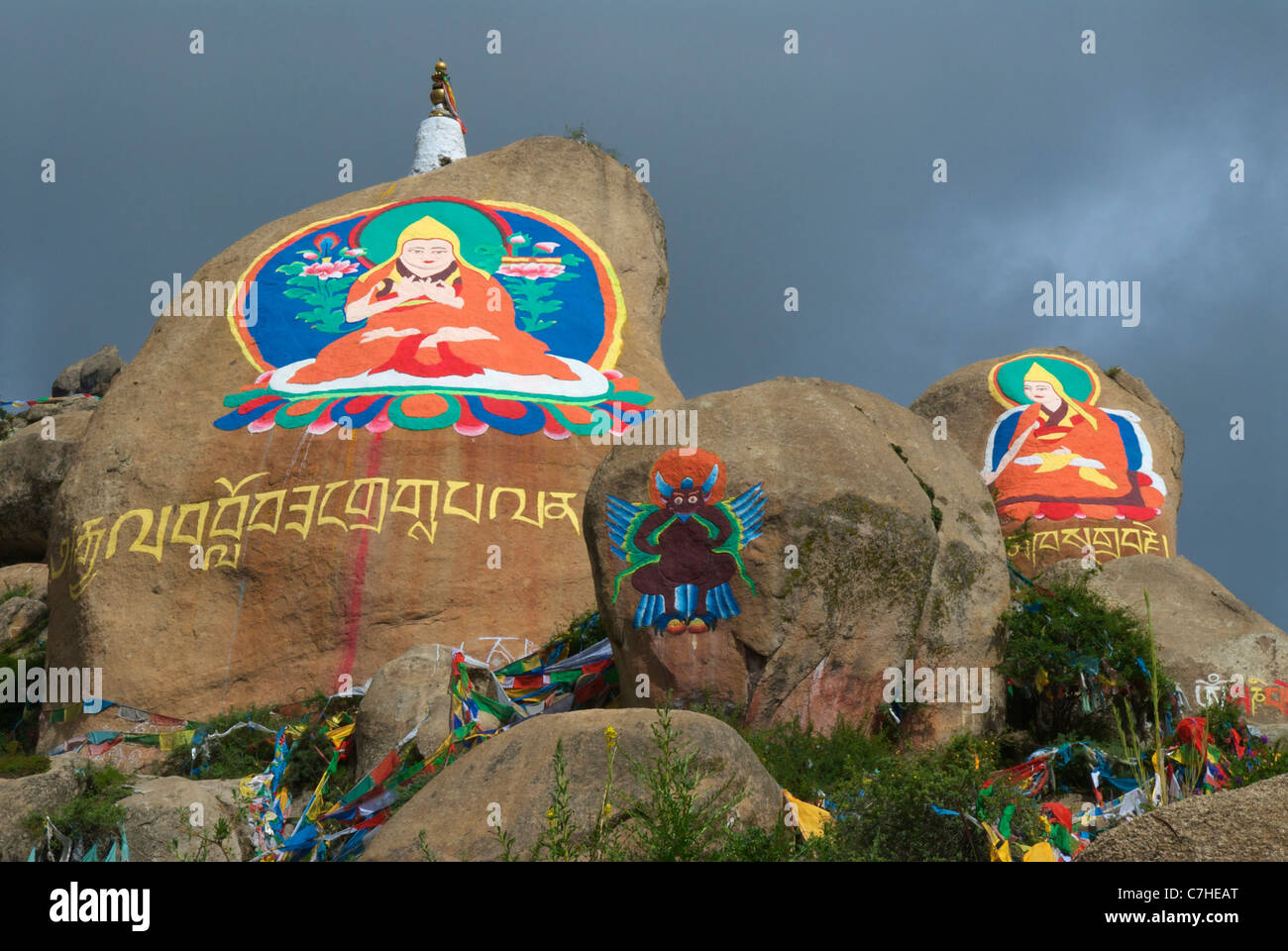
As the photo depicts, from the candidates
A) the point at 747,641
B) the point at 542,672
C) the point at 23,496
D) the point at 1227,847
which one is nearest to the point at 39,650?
the point at 23,496

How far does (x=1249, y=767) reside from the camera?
340 inches

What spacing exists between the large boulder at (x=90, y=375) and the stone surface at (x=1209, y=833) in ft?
132

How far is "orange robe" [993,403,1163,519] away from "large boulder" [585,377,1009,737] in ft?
31.7

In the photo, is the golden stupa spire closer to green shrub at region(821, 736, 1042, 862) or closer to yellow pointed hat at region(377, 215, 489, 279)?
yellow pointed hat at region(377, 215, 489, 279)

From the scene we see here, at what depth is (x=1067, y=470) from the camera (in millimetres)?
20516

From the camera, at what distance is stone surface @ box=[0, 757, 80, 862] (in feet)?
28.9

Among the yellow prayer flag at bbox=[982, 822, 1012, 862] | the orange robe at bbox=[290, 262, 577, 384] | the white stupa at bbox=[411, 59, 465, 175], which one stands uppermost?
the white stupa at bbox=[411, 59, 465, 175]

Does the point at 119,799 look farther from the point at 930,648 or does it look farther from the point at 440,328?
the point at 440,328

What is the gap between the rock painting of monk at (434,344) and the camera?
15547 millimetres

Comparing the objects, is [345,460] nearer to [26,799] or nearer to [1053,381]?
[26,799]

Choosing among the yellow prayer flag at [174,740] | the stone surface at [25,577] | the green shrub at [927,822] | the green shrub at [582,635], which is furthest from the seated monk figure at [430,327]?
the stone surface at [25,577]

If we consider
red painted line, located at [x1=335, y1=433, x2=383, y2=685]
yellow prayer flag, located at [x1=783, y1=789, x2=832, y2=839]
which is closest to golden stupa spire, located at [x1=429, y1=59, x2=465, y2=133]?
red painted line, located at [x1=335, y1=433, x2=383, y2=685]

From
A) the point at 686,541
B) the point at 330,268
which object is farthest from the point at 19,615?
the point at 686,541
